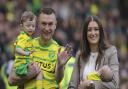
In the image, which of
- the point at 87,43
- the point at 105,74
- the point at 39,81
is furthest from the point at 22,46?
the point at 105,74

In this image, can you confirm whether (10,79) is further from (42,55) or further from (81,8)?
(81,8)

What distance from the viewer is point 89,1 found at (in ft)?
75.2

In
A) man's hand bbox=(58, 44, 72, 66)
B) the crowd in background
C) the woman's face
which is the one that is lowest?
the crowd in background

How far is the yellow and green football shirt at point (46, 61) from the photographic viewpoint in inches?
393

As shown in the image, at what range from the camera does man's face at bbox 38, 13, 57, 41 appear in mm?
9930

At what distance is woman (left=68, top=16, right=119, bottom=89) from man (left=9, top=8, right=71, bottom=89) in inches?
9.2

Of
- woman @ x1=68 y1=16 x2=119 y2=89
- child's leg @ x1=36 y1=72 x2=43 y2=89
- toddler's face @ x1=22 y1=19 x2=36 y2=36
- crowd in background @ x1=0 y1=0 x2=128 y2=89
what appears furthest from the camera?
crowd in background @ x1=0 y1=0 x2=128 y2=89

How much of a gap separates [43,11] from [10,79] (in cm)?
101

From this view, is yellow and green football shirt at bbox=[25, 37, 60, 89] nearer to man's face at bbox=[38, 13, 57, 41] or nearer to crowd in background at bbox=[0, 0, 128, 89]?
man's face at bbox=[38, 13, 57, 41]

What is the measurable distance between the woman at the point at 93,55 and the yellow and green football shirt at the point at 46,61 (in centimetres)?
28

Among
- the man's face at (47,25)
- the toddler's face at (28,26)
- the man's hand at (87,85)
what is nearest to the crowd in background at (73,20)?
the toddler's face at (28,26)

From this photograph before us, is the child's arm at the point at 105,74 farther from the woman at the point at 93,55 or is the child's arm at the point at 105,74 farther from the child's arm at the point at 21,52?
the child's arm at the point at 21,52

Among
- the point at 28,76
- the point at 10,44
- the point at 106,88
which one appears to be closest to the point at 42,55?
the point at 28,76

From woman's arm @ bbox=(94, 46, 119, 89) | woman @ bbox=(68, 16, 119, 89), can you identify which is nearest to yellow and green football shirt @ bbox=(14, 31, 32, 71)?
woman @ bbox=(68, 16, 119, 89)
